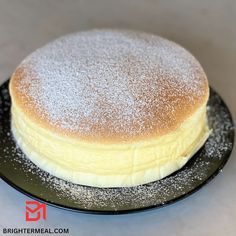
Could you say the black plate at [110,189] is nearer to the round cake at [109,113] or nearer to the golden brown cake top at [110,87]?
the round cake at [109,113]

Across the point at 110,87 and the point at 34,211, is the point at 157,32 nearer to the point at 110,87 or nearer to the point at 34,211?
the point at 110,87

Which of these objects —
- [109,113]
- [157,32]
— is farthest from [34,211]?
[157,32]

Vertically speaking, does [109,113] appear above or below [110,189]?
above

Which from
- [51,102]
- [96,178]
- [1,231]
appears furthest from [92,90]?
[1,231]

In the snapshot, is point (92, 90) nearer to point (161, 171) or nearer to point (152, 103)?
point (152, 103)

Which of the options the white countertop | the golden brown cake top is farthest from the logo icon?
the golden brown cake top

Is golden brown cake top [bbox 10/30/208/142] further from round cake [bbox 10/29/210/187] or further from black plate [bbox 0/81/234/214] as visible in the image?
black plate [bbox 0/81/234/214]

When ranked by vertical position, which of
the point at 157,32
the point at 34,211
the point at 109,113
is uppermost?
the point at 157,32
